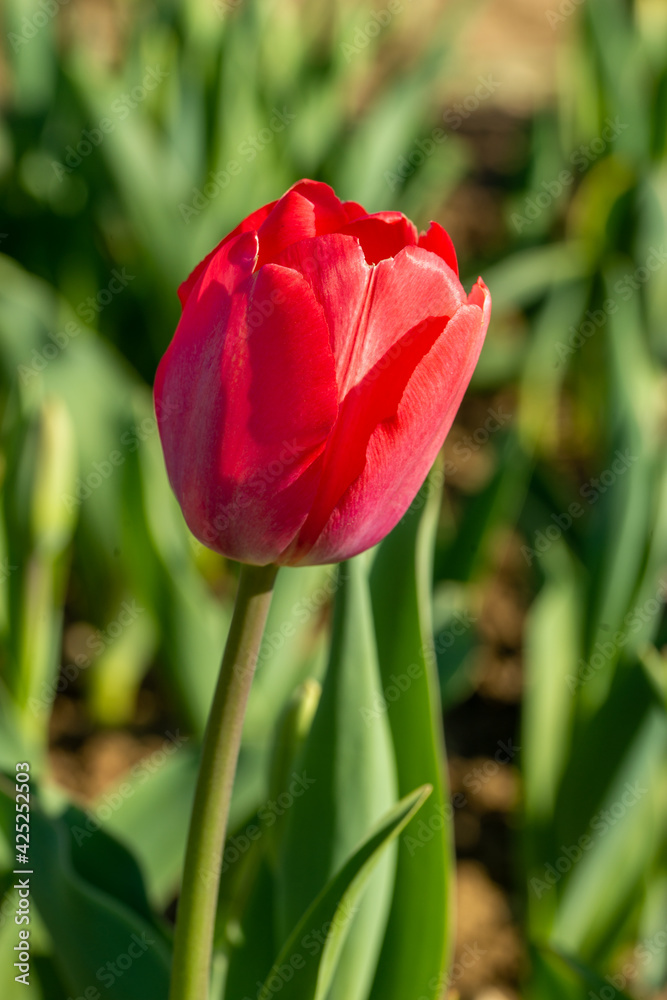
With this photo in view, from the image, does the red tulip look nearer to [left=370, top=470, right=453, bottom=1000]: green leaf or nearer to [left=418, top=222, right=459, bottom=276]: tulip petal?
[left=418, top=222, right=459, bottom=276]: tulip petal

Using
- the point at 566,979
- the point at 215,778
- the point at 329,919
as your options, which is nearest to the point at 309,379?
the point at 215,778

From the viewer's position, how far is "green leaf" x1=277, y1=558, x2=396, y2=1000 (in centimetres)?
65

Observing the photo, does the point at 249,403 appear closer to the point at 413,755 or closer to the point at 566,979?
the point at 413,755

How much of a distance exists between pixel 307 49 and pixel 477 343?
214 centimetres

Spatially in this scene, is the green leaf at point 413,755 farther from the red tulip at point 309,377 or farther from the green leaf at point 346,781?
the red tulip at point 309,377

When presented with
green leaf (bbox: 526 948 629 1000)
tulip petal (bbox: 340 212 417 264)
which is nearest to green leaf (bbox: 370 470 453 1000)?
green leaf (bbox: 526 948 629 1000)

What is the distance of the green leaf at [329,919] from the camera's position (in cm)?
53

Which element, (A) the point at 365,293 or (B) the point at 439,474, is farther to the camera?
(B) the point at 439,474

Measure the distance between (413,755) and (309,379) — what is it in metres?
0.34

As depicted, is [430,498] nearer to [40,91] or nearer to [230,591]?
[230,591]

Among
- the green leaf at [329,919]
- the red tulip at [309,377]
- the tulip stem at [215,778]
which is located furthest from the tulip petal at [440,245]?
the green leaf at [329,919]

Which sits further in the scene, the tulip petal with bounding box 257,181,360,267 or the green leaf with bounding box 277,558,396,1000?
the green leaf with bounding box 277,558,396,1000

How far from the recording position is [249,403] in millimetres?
438

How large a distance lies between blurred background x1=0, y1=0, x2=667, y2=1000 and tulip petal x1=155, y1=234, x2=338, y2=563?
1.20ft
